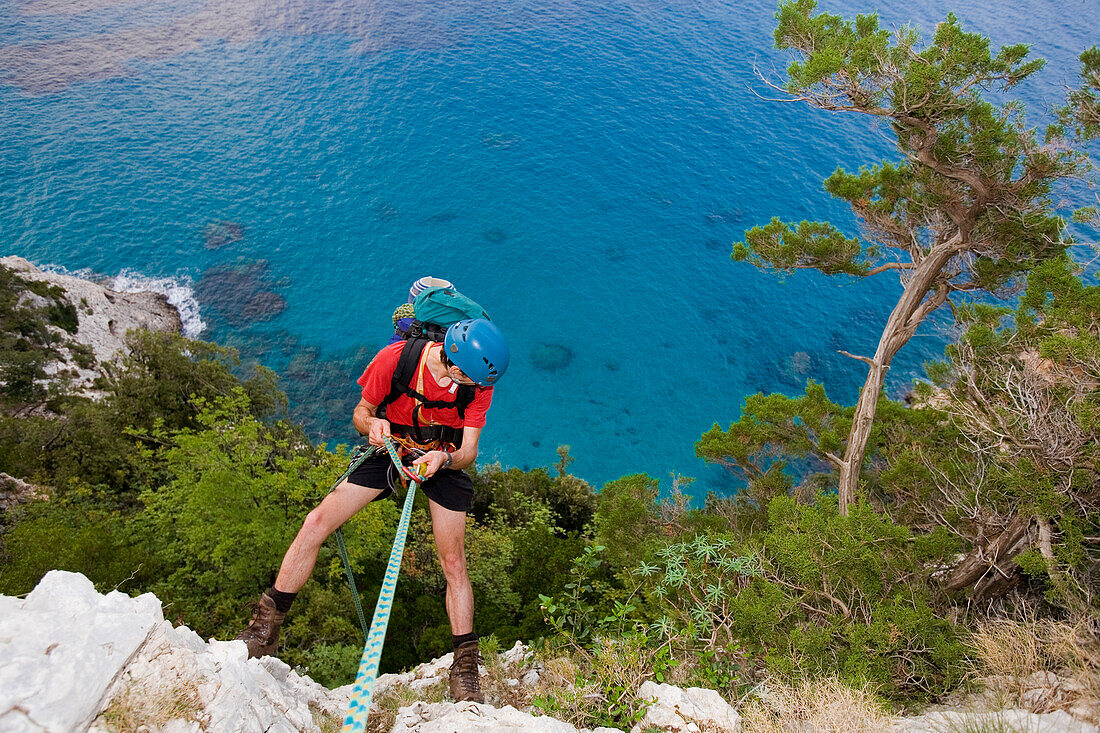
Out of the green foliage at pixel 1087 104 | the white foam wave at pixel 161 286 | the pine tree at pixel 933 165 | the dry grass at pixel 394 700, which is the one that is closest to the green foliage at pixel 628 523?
the dry grass at pixel 394 700

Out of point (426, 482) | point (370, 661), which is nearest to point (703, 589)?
point (426, 482)

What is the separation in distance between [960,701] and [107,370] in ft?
76.9

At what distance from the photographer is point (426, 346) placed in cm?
477

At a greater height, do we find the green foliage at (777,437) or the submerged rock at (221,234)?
the green foliage at (777,437)

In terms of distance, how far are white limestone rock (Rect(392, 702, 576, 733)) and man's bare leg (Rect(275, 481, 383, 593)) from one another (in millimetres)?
1329

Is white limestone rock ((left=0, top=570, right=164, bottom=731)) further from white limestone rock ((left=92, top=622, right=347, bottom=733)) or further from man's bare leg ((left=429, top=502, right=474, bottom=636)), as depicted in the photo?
man's bare leg ((left=429, top=502, right=474, bottom=636))

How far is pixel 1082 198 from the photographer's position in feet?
96.1

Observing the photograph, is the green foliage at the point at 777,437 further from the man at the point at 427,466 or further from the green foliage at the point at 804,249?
the man at the point at 427,466

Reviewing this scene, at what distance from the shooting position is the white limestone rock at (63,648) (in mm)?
2449

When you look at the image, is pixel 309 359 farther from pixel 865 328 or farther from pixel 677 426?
pixel 865 328

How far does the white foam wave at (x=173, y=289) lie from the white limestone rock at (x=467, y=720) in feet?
80.9

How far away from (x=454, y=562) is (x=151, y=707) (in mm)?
2410

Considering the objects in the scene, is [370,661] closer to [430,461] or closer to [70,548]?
[430,461]

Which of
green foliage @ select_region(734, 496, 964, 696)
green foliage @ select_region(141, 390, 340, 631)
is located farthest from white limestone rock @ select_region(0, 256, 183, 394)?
green foliage @ select_region(734, 496, 964, 696)
